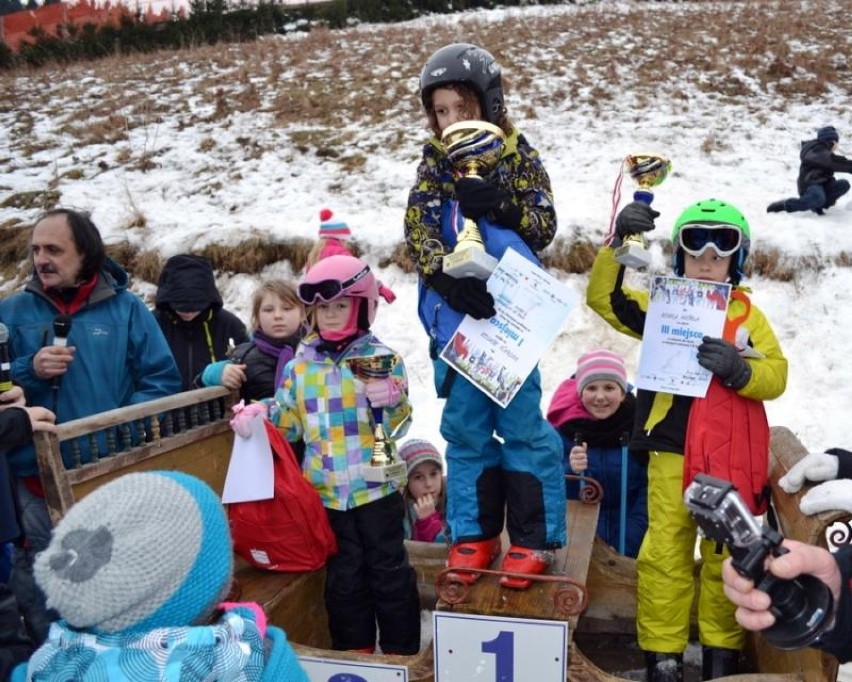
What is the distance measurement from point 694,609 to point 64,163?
10595 millimetres

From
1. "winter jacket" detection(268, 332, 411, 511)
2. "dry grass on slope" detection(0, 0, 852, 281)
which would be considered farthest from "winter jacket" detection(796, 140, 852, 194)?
"winter jacket" detection(268, 332, 411, 511)

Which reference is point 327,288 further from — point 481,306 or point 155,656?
point 155,656

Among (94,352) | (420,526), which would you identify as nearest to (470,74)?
(94,352)

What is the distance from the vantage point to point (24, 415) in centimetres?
260

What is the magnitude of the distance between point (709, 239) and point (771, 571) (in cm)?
184

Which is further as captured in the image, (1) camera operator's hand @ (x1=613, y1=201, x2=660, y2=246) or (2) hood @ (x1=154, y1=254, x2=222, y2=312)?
(2) hood @ (x1=154, y1=254, x2=222, y2=312)

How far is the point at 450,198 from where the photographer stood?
112 inches

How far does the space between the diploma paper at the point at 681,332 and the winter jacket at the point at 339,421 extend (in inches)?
38.6

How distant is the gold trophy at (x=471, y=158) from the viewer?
2512 mm

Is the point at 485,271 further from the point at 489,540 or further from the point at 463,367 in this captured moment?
the point at 489,540

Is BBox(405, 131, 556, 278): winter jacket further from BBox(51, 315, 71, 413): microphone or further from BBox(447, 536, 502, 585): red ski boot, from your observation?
BBox(51, 315, 71, 413): microphone

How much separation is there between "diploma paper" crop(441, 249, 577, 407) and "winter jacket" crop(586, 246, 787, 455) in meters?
0.28

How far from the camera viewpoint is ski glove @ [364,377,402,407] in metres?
2.96

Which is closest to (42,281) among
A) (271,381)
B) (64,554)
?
(271,381)
